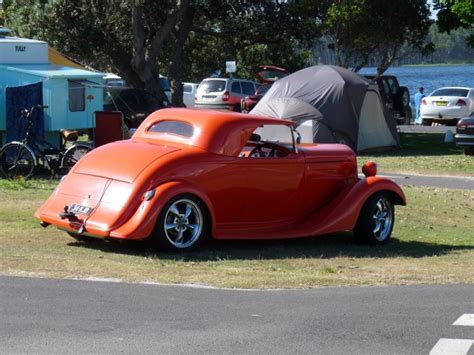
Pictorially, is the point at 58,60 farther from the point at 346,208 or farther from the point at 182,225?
the point at 182,225

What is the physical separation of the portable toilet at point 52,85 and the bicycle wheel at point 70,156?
126cm

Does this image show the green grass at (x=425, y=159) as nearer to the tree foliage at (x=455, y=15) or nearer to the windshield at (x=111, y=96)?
the tree foliage at (x=455, y=15)

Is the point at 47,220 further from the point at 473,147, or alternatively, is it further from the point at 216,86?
the point at 216,86

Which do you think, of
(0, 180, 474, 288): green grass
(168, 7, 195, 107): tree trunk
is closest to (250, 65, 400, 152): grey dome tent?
(0, 180, 474, 288): green grass

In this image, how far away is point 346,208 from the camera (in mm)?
11859

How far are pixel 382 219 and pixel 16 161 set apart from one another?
7766 millimetres

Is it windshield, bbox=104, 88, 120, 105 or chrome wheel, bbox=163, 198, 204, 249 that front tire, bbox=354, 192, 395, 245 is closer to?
chrome wheel, bbox=163, 198, 204, 249

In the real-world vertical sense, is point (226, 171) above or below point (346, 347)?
above

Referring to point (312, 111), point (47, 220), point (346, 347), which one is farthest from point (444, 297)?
point (312, 111)

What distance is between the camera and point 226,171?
35.9 ft

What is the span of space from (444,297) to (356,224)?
12.3ft

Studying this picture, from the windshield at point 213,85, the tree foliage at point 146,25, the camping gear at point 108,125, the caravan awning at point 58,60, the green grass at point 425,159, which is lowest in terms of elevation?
the green grass at point 425,159

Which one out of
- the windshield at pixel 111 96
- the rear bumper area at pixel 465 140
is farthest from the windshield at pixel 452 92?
the windshield at pixel 111 96

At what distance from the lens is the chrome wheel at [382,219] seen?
1223 centimetres
